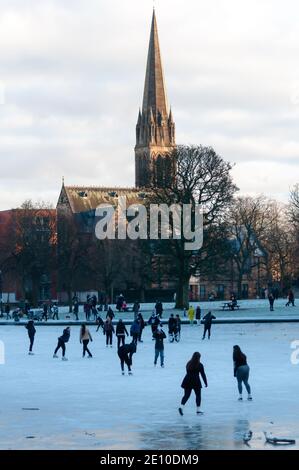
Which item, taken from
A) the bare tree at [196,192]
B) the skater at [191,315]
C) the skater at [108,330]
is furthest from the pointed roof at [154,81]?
the skater at [108,330]

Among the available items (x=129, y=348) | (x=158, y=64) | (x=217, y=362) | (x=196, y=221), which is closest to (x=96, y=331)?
(x=196, y=221)

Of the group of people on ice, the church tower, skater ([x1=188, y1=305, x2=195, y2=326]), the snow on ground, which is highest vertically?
the church tower

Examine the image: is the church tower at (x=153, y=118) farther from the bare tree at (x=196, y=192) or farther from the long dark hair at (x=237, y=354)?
the long dark hair at (x=237, y=354)

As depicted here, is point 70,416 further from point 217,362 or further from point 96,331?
point 96,331

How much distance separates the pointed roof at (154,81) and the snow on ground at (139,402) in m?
134

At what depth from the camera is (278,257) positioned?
13738 cm

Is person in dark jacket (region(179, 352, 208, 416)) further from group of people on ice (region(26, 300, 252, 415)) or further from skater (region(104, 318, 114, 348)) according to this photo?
skater (region(104, 318, 114, 348))

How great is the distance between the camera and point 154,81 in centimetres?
18200

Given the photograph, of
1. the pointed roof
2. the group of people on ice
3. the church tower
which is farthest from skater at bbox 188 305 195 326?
the pointed roof

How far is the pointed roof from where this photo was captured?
17750 centimetres

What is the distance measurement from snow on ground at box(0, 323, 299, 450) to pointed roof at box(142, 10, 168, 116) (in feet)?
441

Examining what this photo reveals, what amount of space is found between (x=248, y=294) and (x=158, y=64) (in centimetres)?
5180

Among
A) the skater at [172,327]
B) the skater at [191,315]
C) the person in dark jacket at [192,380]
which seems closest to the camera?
the person in dark jacket at [192,380]

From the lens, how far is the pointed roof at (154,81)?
17750 centimetres
